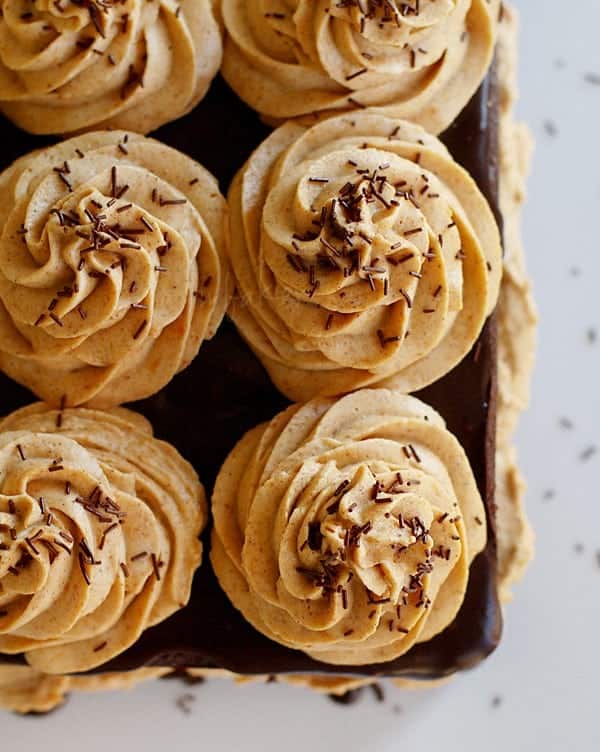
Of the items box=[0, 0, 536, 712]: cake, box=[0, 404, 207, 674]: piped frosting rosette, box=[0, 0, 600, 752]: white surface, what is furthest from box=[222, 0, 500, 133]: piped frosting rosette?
box=[0, 404, 207, 674]: piped frosting rosette

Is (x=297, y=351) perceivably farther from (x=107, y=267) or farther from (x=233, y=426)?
(x=107, y=267)

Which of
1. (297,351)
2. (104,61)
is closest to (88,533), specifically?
(297,351)

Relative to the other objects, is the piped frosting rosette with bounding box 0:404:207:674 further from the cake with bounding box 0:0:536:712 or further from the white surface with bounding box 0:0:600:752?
the white surface with bounding box 0:0:600:752

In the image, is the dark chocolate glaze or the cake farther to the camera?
the dark chocolate glaze

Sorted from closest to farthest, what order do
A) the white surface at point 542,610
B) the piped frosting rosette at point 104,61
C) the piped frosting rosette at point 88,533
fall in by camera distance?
the piped frosting rosette at point 88,533, the piped frosting rosette at point 104,61, the white surface at point 542,610

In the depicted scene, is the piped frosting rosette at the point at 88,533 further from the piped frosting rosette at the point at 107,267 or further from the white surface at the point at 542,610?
the white surface at the point at 542,610

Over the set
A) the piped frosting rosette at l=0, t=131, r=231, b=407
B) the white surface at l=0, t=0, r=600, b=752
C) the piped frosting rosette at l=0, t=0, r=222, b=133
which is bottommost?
the white surface at l=0, t=0, r=600, b=752

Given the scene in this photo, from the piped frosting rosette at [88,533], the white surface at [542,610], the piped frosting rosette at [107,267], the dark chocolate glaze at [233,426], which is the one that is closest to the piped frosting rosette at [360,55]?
the dark chocolate glaze at [233,426]

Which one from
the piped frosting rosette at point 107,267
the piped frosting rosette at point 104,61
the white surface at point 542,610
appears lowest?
the white surface at point 542,610
